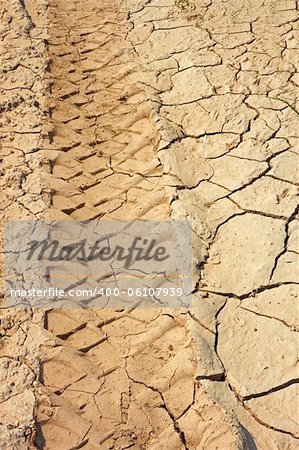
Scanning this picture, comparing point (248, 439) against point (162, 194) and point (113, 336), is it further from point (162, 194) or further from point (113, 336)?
point (162, 194)

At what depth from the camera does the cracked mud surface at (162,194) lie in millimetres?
2244

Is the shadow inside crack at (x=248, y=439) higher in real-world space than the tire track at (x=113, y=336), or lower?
lower

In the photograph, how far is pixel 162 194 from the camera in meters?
3.12

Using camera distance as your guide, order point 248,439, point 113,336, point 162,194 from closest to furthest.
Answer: point 248,439 → point 113,336 → point 162,194

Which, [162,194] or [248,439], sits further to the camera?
[162,194]

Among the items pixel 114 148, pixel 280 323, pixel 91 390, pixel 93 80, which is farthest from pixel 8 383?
pixel 93 80

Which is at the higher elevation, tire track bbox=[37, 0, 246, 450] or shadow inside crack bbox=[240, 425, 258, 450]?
tire track bbox=[37, 0, 246, 450]

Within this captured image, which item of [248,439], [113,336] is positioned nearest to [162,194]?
[113,336]

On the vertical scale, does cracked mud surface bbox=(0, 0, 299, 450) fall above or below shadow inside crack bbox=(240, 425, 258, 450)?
above

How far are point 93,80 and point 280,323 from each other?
237 cm

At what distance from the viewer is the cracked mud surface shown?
88.4 inches

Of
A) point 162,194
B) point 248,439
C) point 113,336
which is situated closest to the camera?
point 248,439

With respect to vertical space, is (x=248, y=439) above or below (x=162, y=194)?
below

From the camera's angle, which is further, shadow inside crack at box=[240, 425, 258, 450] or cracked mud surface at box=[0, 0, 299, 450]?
cracked mud surface at box=[0, 0, 299, 450]
